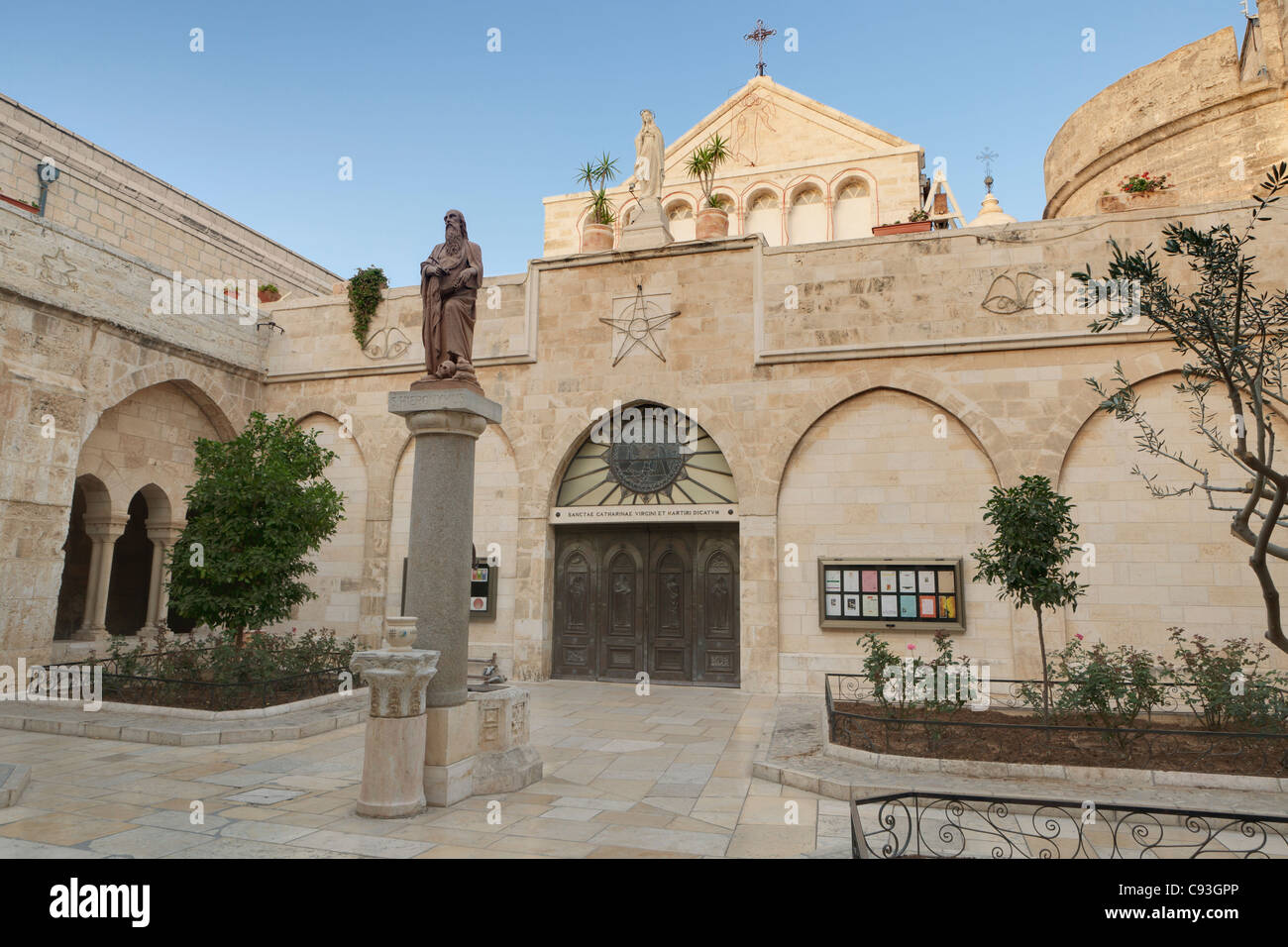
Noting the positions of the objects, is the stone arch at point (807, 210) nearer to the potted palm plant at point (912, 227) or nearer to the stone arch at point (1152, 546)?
the potted palm plant at point (912, 227)

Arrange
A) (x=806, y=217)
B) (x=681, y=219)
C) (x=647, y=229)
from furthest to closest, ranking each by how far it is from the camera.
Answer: (x=681, y=219)
(x=806, y=217)
(x=647, y=229)

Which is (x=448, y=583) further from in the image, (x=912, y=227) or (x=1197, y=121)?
(x=1197, y=121)

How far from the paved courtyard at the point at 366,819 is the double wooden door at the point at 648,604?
4658mm

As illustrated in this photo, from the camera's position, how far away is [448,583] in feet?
22.5

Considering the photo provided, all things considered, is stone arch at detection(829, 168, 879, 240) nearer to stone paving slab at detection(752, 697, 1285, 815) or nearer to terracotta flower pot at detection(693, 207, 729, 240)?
terracotta flower pot at detection(693, 207, 729, 240)

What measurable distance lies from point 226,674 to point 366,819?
6.13 metres

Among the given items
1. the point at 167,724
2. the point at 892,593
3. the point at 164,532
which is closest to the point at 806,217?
the point at 892,593

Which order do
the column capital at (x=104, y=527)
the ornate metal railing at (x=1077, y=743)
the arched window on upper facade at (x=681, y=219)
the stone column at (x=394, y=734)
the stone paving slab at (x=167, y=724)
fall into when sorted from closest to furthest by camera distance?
the stone column at (x=394, y=734)
the ornate metal railing at (x=1077, y=743)
the stone paving slab at (x=167, y=724)
the column capital at (x=104, y=527)
the arched window on upper facade at (x=681, y=219)

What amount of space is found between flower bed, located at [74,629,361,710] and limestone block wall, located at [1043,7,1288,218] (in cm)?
2043

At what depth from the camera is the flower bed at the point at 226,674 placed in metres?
10.5

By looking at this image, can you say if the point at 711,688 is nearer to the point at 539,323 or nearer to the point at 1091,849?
the point at 539,323

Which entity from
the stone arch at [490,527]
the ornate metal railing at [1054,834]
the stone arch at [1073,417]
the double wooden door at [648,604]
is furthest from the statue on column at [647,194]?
the ornate metal railing at [1054,834]
